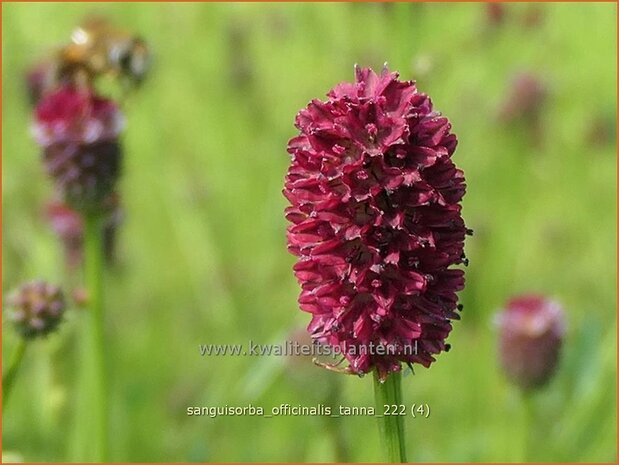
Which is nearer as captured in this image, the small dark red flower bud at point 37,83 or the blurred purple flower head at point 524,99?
the small dark red flower bud at point 37,83

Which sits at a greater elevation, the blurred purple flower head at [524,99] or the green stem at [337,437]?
the blurred purple flower head at [524,99]

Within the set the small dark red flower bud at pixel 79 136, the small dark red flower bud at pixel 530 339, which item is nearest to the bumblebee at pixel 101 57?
the small dark red flower bud at pixel 79 136

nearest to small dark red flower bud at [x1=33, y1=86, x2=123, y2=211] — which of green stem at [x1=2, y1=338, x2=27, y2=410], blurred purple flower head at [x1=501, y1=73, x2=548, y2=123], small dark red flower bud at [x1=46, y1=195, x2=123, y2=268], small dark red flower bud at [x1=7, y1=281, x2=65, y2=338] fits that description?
small dark red flower bud at [x1=7, y1=281, x2=65, y2=338]

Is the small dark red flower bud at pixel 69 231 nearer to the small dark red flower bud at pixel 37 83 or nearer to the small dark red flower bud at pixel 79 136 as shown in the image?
the small dark red flower bud at pixel 37 83

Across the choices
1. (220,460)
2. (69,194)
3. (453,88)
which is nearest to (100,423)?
(69,194)

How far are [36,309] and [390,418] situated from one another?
1.03 metres

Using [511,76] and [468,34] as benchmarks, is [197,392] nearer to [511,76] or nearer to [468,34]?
[511,76]

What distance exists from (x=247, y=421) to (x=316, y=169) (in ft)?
7.11

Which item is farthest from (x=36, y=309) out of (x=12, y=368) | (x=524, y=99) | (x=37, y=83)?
(x=524, y=99)

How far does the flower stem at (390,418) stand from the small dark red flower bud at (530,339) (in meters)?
1.31

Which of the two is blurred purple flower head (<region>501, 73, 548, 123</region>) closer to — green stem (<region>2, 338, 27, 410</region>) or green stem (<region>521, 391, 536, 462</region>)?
green stem (<region>521, 391, 536, 462</region>)

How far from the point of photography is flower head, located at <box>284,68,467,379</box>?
1441 millimetres

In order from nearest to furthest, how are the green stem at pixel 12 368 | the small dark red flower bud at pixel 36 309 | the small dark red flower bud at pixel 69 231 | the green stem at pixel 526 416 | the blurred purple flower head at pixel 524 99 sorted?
the green stem at pixel 12 368
the small dark red flower bud at pixel 36 309
the green stem at pixel 526 416
the small dark red flower bud at pixel 69 231
the blurred purple flower head at pixel 524 99

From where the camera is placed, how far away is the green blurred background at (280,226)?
3.22 metres
